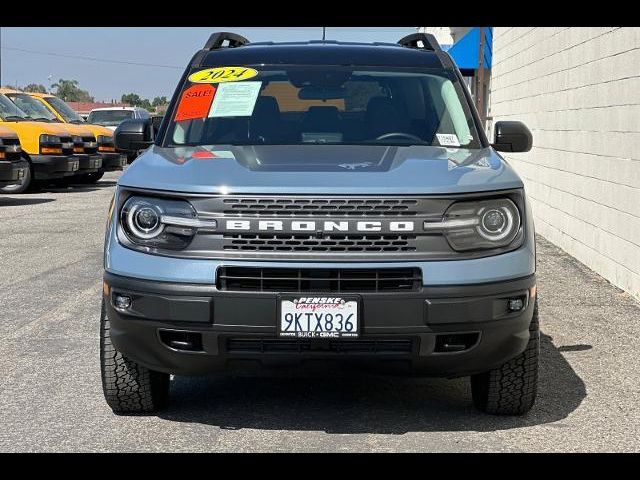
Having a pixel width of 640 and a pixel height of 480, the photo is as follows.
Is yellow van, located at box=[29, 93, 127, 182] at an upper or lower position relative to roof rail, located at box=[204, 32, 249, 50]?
lower

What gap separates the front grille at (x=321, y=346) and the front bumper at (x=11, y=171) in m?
13.9

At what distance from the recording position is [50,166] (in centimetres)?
2036

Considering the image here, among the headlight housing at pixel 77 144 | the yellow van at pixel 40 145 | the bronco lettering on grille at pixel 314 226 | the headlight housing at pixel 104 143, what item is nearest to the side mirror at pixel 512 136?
the bronco lettering on grille at pixel 314 226

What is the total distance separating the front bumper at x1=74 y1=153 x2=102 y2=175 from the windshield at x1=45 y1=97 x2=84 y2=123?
53.2 inches

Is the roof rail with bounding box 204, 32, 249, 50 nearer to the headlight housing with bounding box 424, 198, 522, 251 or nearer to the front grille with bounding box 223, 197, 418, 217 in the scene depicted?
the front grille with bounding box 223, 197, 418, 217

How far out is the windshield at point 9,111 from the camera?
66.9 ft

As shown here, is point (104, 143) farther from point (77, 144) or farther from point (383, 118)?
point (383, 118)

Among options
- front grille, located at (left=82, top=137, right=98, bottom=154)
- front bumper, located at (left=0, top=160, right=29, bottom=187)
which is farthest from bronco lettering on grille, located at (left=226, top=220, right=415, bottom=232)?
front grille, located at (left=82, top=137, right=98, bottom=154)

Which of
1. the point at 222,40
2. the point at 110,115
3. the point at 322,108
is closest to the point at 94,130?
the point at 110,115

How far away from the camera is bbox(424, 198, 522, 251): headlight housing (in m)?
4.72

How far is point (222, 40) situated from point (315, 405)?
8.22ft

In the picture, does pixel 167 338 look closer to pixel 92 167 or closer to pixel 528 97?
pixel 528 97
